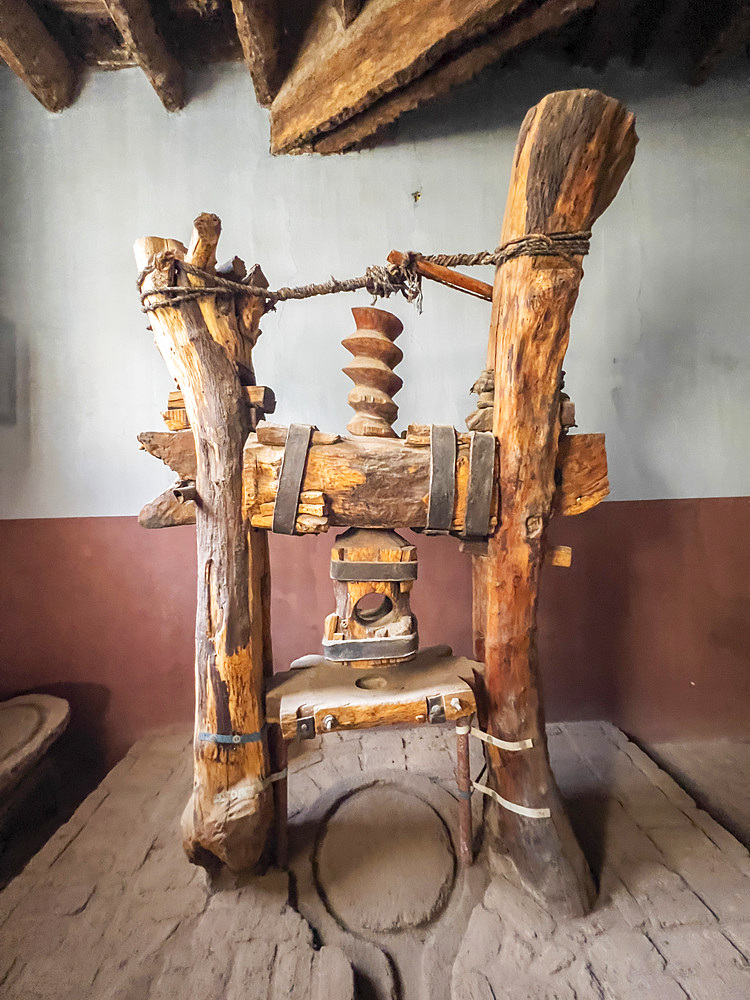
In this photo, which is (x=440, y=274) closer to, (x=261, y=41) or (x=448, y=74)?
(x=448, y=74)

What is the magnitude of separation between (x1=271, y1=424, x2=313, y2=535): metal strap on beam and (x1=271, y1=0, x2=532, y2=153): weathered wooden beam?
6.89ft

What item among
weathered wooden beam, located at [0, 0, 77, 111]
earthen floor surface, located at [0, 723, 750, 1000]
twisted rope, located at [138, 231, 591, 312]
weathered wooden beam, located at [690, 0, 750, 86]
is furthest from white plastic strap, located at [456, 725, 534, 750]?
weathered wooden beam, located at [0, 0, 77, 111]

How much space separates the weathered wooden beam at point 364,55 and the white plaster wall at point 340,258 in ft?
0.77

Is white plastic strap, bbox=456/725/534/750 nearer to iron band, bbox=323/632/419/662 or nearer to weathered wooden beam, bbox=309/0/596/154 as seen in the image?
iron band, bbox=323/632/419/662

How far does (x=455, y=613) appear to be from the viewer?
2.65 metres

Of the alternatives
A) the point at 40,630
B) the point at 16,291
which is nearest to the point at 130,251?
the point at 16,291

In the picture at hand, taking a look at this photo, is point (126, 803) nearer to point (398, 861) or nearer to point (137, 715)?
point (137, 715)

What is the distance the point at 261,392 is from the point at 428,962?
1954 millimetres

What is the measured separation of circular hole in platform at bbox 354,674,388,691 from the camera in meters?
1.62

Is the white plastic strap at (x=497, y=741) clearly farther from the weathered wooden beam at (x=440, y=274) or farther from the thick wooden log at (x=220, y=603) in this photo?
the weathered wooden beam at (x=440, y=274)

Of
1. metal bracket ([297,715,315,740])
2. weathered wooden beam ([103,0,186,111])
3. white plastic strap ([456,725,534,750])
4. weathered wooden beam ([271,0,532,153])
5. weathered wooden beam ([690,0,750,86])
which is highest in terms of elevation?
weathered wooden beam ([690,0,750,86])

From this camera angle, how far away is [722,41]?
2.51 m

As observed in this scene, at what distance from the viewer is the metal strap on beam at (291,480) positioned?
1.48 m

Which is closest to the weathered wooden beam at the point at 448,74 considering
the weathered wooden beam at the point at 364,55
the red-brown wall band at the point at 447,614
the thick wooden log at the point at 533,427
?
the weathered wooden beam at the point at 364,55
